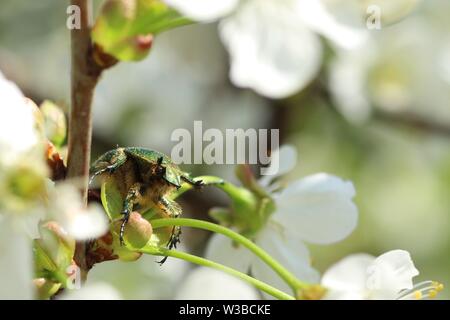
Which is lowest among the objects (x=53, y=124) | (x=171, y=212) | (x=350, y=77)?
(x=171, y=212)

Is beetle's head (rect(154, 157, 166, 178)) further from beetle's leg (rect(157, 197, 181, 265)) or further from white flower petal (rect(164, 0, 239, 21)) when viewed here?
white flower petal (rect(164, 0, 239, 21))

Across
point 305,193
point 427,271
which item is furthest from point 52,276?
point 427,271

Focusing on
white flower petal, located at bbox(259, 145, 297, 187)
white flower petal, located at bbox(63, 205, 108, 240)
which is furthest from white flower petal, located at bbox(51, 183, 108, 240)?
white flower petal, located at bbox(259, 145, 297, 187)

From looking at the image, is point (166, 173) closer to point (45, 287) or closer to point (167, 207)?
point (167, 207)

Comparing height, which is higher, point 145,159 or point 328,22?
point 328,22

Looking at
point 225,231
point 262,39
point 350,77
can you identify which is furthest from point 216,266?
point 350,77

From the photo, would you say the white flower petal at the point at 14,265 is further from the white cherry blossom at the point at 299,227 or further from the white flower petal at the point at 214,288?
the white cherry blossom at the point at 299,227
